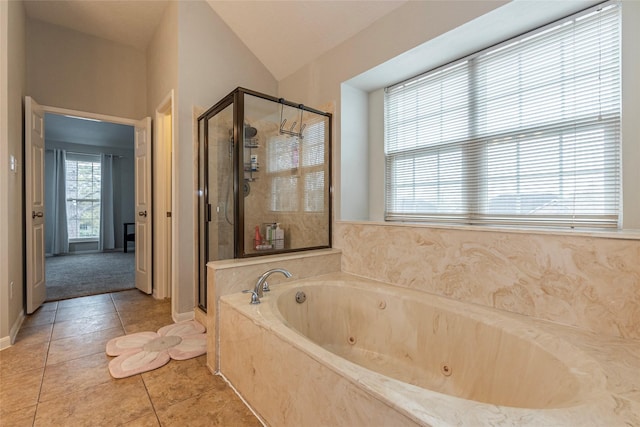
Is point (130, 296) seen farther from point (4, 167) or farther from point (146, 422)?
point (146, 422)

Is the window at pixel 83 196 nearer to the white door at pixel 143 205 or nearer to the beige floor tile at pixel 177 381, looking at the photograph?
the white door at pixel 143 205

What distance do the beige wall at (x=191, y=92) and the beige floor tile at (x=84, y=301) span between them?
1.21 metres

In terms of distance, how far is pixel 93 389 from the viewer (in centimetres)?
Result: 162

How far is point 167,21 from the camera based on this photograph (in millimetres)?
2912

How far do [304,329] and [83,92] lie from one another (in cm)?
360

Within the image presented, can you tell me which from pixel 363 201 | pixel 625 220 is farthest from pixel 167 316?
pixel 625 220

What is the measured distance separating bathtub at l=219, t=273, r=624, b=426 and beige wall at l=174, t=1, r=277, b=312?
3.55ft

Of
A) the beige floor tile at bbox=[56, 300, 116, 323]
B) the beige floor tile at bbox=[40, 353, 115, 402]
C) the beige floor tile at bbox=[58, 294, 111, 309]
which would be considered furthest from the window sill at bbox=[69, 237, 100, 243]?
the beige floor tile at bbox=[40, 353, 115, 402]

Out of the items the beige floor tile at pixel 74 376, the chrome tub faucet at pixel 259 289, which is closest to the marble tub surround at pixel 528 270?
the chrome tub faucet at pixel 259 289

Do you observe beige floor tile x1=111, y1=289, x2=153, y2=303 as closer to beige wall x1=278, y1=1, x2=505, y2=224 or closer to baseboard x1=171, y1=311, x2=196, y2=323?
baseboard x1=171, y1=311, x2=196, y2=323

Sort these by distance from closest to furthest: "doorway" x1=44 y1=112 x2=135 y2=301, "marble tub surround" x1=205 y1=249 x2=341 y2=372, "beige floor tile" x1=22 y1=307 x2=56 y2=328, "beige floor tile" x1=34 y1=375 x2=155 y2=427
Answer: "beige floor tile" x1=34 y1=375 x2=155 y2=427, "marble tub surround" x1=205 y1=249 x2=341 y2=372, "beige floor tile" x1=22 y1=307 x2=56 y2=328, "doorway" x1=44 y1=112 x2=135 y2=301

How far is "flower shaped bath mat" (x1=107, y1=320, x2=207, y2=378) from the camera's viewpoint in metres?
1.84

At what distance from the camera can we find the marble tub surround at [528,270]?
4.22 ft

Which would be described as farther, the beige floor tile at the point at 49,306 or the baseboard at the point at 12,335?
the beige floor tile at the point at 49,306
